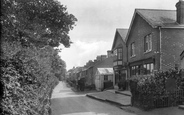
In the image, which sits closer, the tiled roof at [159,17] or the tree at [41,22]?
the tree at [41,22]

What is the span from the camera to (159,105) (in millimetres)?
14188

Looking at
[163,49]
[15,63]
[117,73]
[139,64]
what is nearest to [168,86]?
[163,49]

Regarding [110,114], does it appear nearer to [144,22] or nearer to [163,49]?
[163,49]

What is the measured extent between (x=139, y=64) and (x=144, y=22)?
5114 mm

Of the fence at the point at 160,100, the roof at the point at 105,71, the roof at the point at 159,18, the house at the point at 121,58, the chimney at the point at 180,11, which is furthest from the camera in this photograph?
the roof at the point at 105,71

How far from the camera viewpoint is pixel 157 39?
66.5 feet

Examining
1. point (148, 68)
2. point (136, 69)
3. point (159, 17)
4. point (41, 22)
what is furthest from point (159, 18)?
point (41, 22)

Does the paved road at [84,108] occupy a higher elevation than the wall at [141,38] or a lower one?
lower

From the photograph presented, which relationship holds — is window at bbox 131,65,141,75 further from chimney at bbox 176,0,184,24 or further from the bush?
the bush

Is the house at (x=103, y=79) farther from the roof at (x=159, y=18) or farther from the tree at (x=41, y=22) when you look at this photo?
the tree at (x=41, y=22)

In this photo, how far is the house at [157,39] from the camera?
20062mm

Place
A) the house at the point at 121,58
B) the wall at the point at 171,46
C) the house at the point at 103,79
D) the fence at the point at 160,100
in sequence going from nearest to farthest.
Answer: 1. the fence at the point at 160,100
2. the wall at the point at 171,46
3. the house at the point at 121,58
4. the house at the point at 103,79

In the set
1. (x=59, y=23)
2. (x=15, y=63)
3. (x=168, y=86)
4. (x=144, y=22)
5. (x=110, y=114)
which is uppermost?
(x=144, y=22)

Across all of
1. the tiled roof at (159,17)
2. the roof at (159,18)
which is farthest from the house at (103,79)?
the tiled roof at (159,17)
